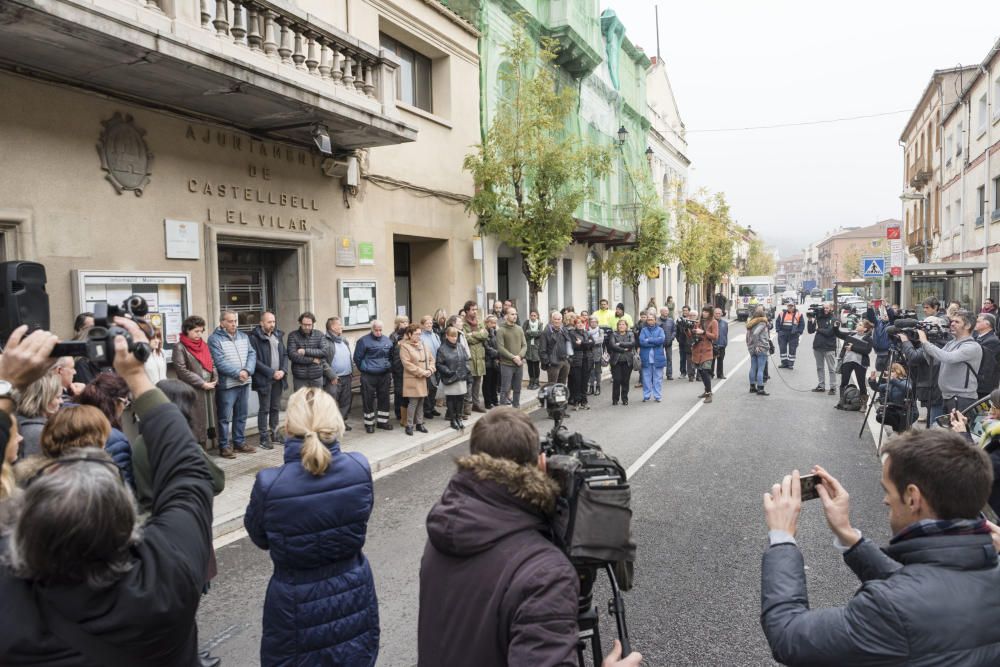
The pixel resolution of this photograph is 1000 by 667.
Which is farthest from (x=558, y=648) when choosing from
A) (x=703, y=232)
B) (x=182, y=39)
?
(x=703, y=232)

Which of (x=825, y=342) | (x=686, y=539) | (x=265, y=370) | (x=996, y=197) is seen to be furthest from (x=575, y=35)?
→ (x=686, y=539)

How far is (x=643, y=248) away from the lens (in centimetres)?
2402

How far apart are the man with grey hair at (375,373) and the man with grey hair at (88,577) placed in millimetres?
8571

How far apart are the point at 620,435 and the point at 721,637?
6081 millimetres

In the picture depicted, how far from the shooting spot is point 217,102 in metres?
8.48

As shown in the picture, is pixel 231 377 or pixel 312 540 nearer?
pixel 312 540

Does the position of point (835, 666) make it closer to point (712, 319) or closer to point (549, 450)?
point (549, 450)

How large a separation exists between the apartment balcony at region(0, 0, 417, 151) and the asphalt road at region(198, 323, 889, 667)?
4.94m

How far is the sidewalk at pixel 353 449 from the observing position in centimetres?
656

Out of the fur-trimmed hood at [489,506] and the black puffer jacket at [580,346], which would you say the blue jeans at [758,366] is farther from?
the fur-trimmed hood at [489,506]

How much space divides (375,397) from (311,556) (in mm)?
7639

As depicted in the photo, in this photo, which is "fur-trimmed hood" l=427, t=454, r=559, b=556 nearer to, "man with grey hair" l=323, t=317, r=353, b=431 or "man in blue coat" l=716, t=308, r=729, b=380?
"man with grey hair" l=323, t=317, r=353, b=431

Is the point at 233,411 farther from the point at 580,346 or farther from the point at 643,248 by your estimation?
the point at 643,248

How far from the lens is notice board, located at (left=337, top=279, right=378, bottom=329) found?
1139 cm
